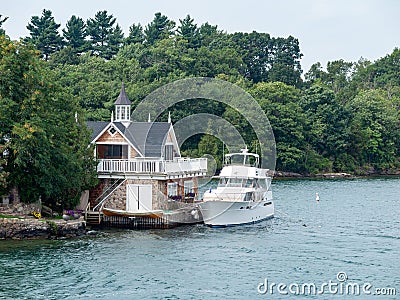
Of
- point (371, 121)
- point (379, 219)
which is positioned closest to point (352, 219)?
point (379, 219)

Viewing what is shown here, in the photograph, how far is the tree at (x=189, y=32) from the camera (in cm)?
12362

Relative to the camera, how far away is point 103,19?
404ft

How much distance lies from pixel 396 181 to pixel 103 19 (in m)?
53.7

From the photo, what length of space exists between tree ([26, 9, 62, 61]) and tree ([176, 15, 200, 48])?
806 inches

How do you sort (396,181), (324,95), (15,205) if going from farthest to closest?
(324,95), (396,181), (15,205)

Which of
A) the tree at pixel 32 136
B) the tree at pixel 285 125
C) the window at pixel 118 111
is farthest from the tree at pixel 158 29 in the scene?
the tree at pixel 32 136

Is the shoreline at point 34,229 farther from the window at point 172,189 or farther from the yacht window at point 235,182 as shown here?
the yacht window at point 235,182

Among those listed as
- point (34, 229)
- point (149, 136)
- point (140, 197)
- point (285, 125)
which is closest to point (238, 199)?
point (140, 197)

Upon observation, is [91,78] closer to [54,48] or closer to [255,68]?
[54,48]

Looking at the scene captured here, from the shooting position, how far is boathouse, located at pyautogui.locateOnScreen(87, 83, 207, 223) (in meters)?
48.0

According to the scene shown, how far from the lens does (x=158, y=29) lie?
12975 centimetres

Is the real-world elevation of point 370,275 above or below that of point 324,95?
below

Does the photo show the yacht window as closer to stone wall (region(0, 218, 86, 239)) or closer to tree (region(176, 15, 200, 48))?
stone wall (region(0, 218, 86, 239))

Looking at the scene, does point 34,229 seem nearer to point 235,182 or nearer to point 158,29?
point 235,182
